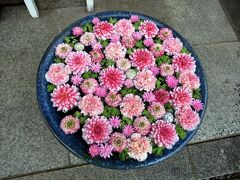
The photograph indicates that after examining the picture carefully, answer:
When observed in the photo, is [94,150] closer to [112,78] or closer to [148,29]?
[112,78]

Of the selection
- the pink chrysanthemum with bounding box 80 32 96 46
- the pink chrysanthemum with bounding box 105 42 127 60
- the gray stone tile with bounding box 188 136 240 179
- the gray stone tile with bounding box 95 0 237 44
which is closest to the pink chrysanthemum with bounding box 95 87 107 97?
the pink chrysanthemum with bounding box 105 42 127 60

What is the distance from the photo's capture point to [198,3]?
3158 millimetres

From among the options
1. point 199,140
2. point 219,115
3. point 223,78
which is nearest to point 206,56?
point 223,78

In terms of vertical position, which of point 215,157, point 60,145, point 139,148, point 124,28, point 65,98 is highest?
point 124,28

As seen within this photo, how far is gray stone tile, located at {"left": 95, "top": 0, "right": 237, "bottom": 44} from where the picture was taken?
2912 millimetres

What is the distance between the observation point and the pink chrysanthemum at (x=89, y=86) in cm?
170

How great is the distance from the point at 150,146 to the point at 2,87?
1.61 metres

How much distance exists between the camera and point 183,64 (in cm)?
183

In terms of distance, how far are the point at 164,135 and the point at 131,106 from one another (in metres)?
0.27

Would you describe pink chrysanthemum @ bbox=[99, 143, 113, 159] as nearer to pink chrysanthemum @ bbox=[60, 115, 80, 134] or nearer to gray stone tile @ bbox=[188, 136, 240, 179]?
pink chrysanthemum @ bbox=[60, 115, 80, 134]

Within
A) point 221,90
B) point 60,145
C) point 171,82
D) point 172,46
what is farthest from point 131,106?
point 221,90

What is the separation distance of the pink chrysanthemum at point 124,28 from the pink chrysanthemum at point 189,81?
0.51 meters

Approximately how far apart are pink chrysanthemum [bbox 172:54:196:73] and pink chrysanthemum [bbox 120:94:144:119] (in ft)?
1.27

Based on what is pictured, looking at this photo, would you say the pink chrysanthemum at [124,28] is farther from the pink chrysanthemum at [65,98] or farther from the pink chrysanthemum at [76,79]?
the pink chrysanthemum at [65,98]
